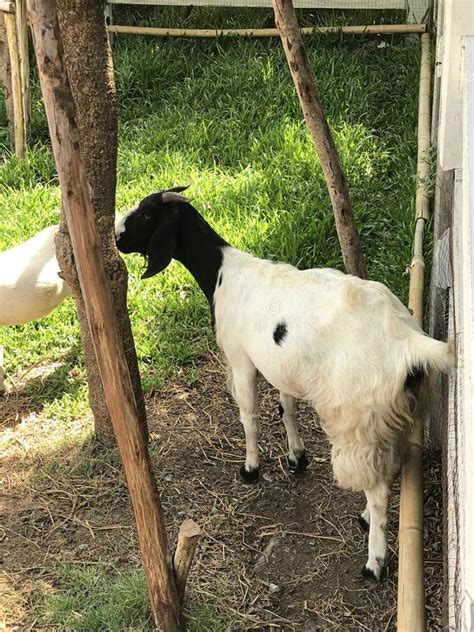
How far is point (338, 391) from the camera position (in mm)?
3406

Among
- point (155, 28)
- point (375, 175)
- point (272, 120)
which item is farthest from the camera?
point (155, 28)

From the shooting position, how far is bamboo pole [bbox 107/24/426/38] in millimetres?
8234

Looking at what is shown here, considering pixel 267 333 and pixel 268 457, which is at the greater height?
pixel 267 333

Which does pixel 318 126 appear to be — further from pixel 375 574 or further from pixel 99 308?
pixel 375 574

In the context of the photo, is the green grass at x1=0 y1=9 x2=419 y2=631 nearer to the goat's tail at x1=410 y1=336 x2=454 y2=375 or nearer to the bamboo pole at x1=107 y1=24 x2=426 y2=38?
the bamboo pole at x1=107 y1=24 x2=426 y2=38

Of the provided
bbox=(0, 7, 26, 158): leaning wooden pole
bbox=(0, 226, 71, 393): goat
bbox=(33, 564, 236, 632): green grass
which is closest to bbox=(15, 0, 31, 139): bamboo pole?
bbox=(0, 7, 26, 158): leaning wooden pole

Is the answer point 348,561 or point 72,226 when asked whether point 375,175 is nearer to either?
point 348,561

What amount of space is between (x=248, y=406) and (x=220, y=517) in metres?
0.52

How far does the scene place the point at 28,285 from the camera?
191 inches

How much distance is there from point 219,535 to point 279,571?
1.13ft

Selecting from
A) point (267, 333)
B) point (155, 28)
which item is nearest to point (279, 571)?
point (267, 333)

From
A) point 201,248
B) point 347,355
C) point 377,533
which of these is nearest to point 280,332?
point 347,355

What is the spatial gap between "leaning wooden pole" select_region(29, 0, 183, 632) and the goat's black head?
1282mm

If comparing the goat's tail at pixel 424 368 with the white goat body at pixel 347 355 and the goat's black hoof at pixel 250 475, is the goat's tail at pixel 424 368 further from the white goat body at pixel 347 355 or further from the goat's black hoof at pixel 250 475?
the goat's black hoof at pixel 250 475
